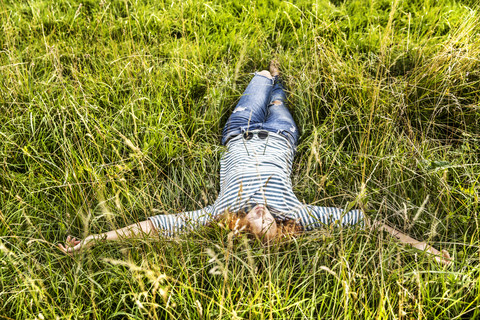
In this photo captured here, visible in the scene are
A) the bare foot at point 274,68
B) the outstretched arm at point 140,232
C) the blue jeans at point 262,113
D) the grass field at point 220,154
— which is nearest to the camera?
the grass field at point 220,154

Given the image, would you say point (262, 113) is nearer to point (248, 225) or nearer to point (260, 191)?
point (260, 191)

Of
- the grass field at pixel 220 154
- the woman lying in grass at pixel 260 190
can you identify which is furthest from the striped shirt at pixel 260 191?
the grass field at pixel 220 154

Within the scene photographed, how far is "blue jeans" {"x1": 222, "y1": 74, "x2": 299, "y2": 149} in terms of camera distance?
2674mm

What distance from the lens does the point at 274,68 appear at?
3.09m

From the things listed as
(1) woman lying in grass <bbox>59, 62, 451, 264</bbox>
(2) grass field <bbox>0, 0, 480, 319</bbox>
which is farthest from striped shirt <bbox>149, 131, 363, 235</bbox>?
(2) grass field <bbox>0, 0, 480, 319</bbox>

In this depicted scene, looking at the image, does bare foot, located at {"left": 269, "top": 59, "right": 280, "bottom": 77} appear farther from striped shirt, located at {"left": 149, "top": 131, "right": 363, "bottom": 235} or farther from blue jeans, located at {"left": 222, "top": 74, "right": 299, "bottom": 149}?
striped shirt, located at {"left": 149, "top": 131, "right": 363, "bottom": 235}

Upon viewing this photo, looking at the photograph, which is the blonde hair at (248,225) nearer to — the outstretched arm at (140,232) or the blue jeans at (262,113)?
the outstretched arm at (140,232)

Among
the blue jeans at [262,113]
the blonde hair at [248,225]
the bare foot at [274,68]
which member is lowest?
the blonde hair at [248,225]

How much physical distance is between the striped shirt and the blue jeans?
Result: 8cm

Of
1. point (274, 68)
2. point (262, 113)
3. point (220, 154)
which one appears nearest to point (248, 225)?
point (220, 154)

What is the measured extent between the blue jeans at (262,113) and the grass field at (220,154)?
0.34ft

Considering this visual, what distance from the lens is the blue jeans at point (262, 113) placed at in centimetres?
267

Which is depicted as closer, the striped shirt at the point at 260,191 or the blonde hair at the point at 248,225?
the blonde hair at the point at 248,225

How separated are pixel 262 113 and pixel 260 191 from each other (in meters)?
0.87
